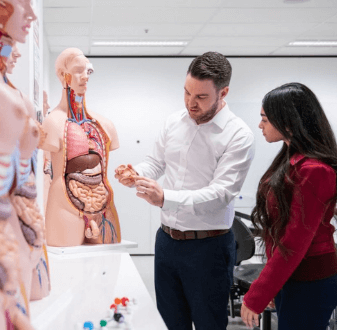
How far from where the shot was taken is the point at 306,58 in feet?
20.9

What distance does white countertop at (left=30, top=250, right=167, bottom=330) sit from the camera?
126 centimetres

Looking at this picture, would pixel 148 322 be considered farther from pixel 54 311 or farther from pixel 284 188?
pixel 284 188

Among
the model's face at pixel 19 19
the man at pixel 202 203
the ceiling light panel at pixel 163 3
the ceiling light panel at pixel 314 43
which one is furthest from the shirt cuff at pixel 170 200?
the ceiling light panel at pixel 314 43

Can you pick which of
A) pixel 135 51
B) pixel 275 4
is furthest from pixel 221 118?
pixel 135 51

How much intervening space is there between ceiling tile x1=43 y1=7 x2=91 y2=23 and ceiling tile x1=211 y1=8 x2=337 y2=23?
131 cm

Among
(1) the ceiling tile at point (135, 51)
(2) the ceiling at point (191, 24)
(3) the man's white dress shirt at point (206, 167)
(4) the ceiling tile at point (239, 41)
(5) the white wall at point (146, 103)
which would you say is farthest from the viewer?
(5) the white wall at point (146, 103)

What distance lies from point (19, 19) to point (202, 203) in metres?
1.18

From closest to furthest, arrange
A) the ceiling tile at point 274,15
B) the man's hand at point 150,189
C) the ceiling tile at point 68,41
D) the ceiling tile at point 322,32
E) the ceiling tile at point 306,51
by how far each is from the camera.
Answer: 1. the man's hand at point 150,189
2. the ceiling tile at point 274,15
3. the ceiling tile at point 322,32
4. the ceiling tile at point 68,41
5. the ceiling tile at point 306,51

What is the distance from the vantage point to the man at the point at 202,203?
1.82m

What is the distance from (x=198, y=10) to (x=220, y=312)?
321cm

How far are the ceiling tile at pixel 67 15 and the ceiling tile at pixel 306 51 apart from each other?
9.18 feet

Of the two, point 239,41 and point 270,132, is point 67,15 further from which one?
point 270,132

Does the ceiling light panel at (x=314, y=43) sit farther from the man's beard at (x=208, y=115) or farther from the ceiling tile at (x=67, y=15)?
the man's beard at (x=208, y=115)

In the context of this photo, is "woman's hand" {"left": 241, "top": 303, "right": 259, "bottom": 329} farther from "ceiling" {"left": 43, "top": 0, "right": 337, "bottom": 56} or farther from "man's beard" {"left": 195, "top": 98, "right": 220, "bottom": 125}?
"ceiling" {"left": 43, "top": 0, "right": 337, "bottom": 56}
